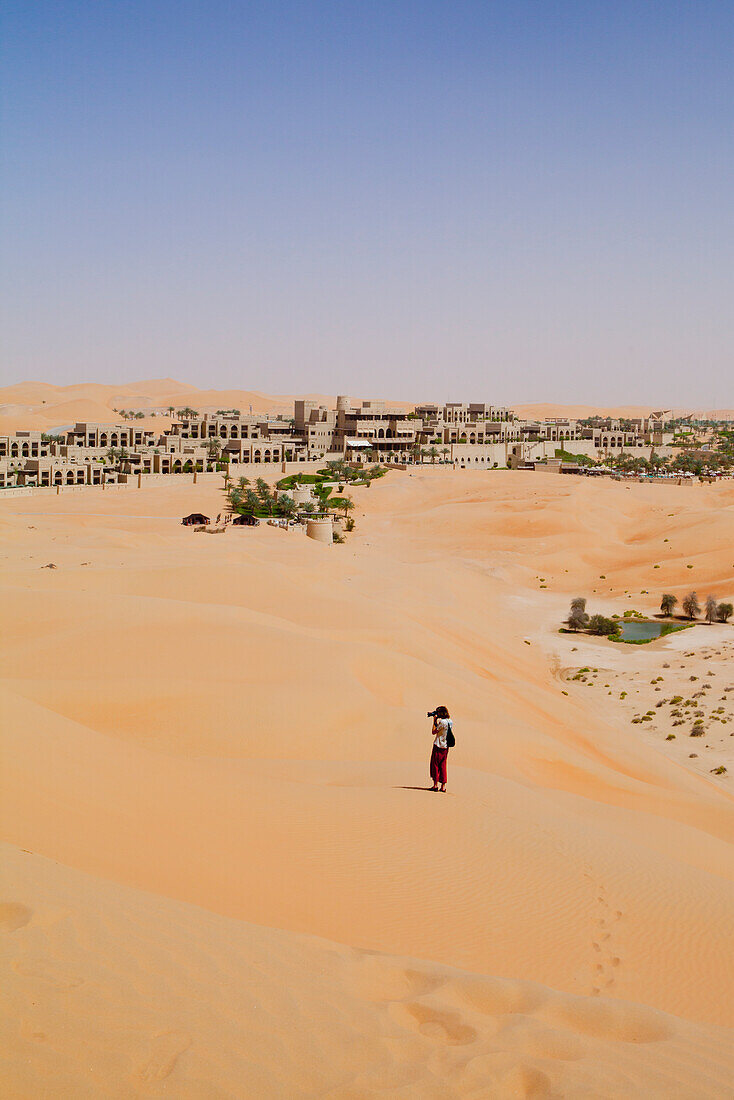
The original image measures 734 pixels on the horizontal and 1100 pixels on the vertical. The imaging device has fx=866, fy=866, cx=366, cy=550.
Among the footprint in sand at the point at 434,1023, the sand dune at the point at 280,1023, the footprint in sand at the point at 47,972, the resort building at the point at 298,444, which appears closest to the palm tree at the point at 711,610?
the sand dune at the point at 280,1023

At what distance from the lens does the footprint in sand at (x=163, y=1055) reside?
13.4ft

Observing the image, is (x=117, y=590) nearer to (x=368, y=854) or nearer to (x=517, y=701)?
(x=517, y=701)

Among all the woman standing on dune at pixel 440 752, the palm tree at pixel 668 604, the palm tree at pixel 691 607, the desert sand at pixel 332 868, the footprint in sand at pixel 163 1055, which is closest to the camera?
the footprint in sand at pixel 163 1055

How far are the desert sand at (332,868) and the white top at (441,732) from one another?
67 cm

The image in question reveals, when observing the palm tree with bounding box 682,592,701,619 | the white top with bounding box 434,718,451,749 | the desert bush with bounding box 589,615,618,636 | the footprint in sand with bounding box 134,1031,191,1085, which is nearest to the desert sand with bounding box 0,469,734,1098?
the footprint in sand with bounding box 134,1031,191,1085

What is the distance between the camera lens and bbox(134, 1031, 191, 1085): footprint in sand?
410cm

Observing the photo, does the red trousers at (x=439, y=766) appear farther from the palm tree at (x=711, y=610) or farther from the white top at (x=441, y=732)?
the palm tree at (x=711, y=610)

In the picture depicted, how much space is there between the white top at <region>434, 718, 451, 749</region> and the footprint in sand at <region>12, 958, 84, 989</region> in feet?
22.0

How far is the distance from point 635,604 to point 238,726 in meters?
31.8

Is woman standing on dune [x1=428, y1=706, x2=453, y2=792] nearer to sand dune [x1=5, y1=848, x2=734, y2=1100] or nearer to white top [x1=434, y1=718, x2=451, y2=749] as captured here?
white top [x1=434, y1=718, x2=451, y2=749]

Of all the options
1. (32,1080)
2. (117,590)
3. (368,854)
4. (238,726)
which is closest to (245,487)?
(117,590)

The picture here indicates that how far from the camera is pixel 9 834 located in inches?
289

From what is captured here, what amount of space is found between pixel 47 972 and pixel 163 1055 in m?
0.98

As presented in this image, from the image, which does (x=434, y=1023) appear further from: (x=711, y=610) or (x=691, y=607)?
(x=691, y=607)
